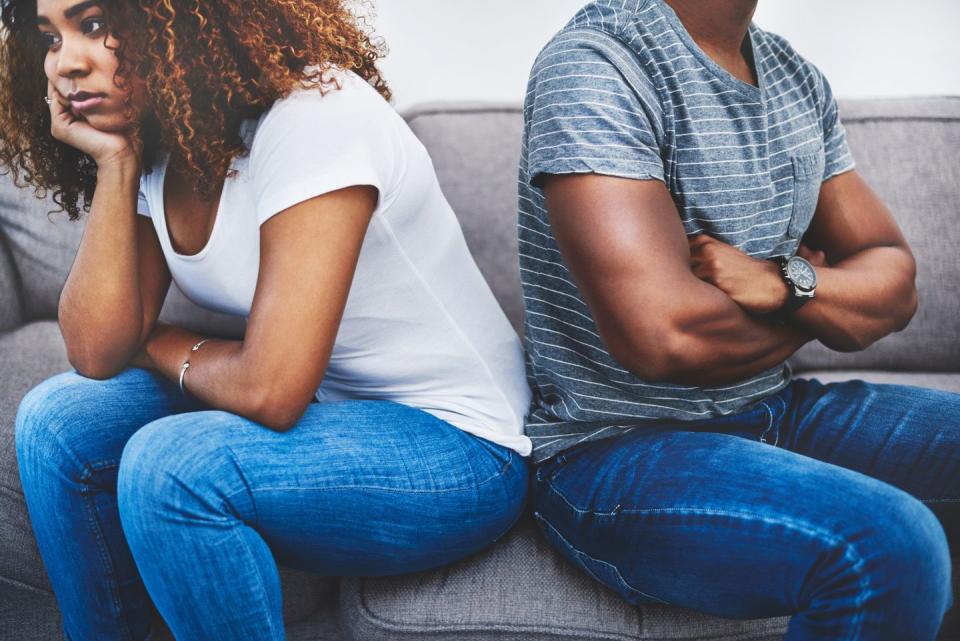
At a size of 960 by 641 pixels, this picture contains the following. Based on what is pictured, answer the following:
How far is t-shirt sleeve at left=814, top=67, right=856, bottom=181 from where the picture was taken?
44.6 inches

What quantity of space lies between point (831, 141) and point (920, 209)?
1.49 ft

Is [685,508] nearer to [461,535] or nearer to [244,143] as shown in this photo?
[461,535]

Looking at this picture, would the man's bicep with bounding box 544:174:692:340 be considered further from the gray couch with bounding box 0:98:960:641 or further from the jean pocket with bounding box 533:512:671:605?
the gray couch with bounding box 0:98:960:641

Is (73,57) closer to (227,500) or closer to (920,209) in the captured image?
(227,500)

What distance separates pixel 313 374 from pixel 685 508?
1.38ft

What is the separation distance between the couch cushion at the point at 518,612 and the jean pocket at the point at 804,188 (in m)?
0.52

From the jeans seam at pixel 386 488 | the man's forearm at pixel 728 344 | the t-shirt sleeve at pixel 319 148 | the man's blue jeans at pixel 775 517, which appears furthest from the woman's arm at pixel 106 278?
the man's forearm at pixel 728 344

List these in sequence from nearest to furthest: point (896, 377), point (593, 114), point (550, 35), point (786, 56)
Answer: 1. point (593, 114)
2. point (786, 56)
3. point (896, 377)
4. point (550, 35)

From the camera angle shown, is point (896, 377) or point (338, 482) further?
point (896, 377)

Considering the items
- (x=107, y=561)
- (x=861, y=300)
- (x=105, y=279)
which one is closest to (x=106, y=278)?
(x=105, y=279)

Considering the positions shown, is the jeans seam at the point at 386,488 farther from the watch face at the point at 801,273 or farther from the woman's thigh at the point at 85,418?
the watch face at the point at 801,273

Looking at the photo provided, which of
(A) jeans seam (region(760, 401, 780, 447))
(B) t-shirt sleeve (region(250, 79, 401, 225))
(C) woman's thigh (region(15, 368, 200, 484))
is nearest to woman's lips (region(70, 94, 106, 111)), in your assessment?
(B) t-shirt sleeve (region(250, 79, 401, 225))

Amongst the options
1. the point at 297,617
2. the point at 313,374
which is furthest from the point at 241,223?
the point at 297,617

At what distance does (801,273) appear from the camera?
92cm
